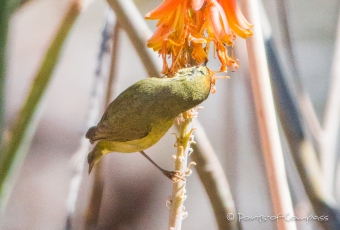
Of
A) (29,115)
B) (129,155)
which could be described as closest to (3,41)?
(29,115)

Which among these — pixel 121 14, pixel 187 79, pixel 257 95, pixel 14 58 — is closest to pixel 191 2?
pixel 187 79

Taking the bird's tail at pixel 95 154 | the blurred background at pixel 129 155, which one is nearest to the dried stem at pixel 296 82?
the blurred background at pixel 129 155

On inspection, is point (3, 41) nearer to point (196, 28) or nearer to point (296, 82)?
point (196, 28)

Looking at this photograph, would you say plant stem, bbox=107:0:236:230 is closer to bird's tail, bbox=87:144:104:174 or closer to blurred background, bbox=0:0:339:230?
blurred background, bbox=0:0:339:230

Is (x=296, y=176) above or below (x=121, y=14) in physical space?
below

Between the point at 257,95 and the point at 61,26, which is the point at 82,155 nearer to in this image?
the point at 61,26

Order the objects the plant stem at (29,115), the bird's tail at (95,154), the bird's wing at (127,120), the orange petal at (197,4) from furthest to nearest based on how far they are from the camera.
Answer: the plant stem at (29,115) < the bird's tail at (95,154) < the bird's wing at (127,120) < the orange petal at (197,4)

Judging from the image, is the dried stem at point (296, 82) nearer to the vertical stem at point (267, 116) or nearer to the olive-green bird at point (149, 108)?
the vertical stem at point (267, 116)
